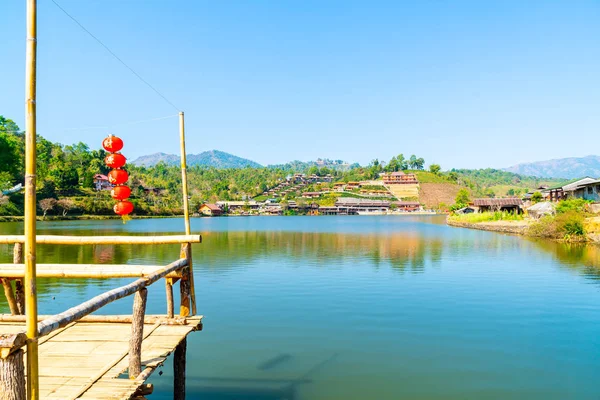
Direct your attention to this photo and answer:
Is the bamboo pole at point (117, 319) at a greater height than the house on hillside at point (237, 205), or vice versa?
the house on hillside at point (237, 205)

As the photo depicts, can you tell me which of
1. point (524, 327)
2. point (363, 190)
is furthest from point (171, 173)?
point (524, 327)

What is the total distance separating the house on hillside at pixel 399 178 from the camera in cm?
13812

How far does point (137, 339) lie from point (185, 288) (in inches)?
85.3

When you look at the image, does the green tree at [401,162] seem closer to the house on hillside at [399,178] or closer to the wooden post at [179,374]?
the house on hillside at [399,178]

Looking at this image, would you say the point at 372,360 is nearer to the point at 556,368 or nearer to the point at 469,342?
the point at 469,342

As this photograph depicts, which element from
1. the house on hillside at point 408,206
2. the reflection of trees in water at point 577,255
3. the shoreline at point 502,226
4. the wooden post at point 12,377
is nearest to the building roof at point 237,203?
the house on hillside at point 408,206

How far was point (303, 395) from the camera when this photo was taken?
7.69 meters

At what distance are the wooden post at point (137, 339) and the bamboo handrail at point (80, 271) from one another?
0.94m

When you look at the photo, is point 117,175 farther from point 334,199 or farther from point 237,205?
point 334,199

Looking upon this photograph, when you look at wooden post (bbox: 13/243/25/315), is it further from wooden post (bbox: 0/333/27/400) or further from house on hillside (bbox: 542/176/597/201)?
house on hillside (bbox: 542/176/597/201)

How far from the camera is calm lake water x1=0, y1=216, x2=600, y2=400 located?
8125 mm

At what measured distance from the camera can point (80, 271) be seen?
5797mm

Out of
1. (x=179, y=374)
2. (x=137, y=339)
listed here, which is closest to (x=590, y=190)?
(x=179, y=374)

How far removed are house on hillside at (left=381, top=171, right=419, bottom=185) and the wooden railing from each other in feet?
445
